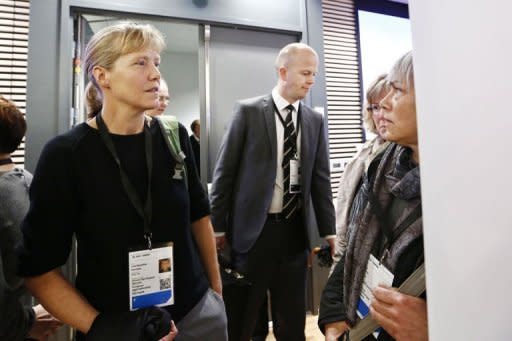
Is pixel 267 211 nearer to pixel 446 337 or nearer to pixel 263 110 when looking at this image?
pixel 263 110

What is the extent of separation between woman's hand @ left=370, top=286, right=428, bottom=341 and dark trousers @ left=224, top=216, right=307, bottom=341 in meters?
1.12

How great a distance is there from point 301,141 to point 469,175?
1627 mm

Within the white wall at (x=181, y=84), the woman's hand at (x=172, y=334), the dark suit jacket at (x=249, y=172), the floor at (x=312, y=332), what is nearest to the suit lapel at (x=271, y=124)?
the dark suit jacket at (x=249, y=172)

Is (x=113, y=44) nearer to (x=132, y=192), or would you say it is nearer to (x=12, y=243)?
(x=132, y=192)

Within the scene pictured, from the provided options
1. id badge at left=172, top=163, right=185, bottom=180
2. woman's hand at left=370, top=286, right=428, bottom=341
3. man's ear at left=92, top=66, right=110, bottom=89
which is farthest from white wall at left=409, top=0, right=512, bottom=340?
man's ear at left=92, top=66, right=110, bottom=89

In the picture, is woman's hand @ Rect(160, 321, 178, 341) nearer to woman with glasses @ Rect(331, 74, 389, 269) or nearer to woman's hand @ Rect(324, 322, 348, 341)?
woman's hand @ Rect(324, 322, 348, 341)

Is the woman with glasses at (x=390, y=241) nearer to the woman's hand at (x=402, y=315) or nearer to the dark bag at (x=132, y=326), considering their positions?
the woman's hand at (x=402, y=315)

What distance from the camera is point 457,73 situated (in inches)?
14.7

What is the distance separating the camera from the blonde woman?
0.93 meters

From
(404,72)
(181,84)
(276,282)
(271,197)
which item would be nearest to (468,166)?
(404,72)

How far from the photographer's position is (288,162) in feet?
6.44

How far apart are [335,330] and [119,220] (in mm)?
867

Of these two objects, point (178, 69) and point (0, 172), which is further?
point (178, 69)

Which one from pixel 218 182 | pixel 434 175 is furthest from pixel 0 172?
pixel 434 175
